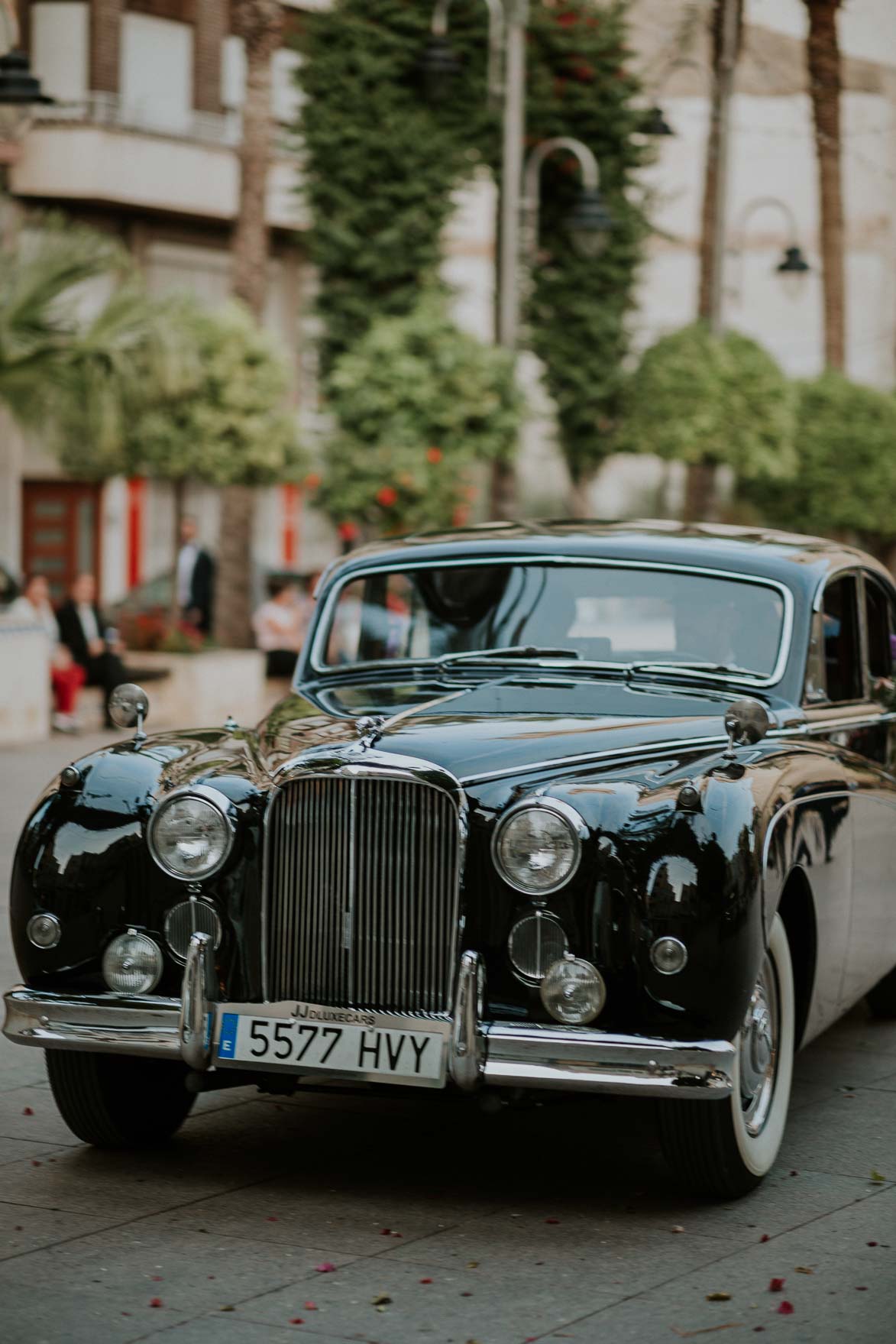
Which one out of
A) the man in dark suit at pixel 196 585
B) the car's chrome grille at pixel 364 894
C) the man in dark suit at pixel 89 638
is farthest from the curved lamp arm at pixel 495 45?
the car's chrome grille at pixel 364 894

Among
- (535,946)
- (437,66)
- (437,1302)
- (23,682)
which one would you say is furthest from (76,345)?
(437,1302)

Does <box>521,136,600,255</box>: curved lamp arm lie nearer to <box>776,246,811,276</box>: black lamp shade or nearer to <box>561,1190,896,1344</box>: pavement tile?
<box>776,246,811,276</box>: black lamp shade

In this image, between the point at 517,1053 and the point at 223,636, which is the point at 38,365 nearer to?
the point at 223,636

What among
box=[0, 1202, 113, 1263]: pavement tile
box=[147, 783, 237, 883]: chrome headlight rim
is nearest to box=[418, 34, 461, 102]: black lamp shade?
box=[147, 783, 237, 883]: chrome headlight rim

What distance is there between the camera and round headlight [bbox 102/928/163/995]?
18.3ft

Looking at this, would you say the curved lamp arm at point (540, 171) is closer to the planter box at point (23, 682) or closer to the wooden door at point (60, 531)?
the planter box at point (23, 682)

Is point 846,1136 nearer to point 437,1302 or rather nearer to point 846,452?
point 437,1302

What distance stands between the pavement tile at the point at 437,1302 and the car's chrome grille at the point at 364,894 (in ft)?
2.25

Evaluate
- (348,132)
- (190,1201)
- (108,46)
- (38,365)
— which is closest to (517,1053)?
(190,1201)

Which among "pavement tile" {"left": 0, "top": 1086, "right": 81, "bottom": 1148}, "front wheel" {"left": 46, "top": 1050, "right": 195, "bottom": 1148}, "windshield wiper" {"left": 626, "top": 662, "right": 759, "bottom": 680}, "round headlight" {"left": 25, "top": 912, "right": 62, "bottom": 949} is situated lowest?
"pavement tile" {"left": 0, "top": 1086, "right": 81, "bottom": 1148}

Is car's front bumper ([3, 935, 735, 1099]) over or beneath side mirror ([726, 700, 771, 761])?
beneath

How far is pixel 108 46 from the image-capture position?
3180cm

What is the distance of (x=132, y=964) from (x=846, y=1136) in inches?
85.7

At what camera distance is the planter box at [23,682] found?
712 inches
